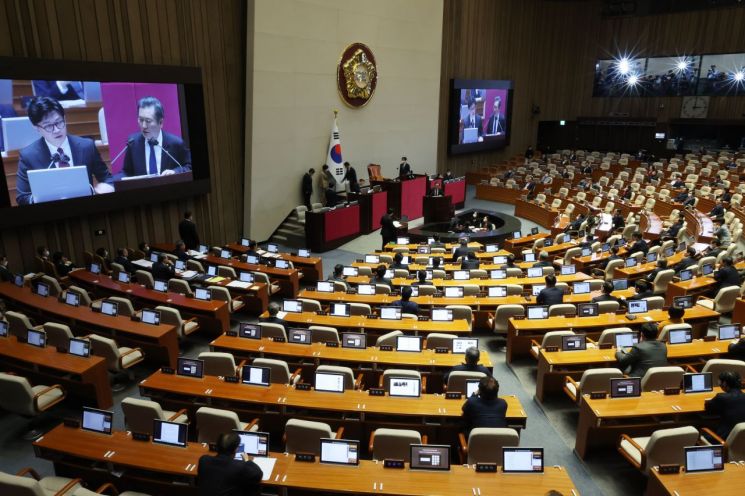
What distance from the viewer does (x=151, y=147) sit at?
484 inches

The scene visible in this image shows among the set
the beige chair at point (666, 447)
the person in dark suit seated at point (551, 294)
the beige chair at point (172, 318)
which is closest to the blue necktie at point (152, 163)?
the beige chair at point (172, 318)

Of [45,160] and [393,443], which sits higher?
[45,160]

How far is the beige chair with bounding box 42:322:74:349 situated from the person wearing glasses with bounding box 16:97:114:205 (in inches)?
168

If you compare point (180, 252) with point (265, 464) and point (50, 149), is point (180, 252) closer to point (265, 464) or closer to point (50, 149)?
point (50, 149)

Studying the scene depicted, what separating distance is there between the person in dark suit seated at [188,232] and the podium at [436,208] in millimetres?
7419

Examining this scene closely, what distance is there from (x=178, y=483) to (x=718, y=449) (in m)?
4.45

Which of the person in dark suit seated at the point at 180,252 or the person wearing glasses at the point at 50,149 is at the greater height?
the person wearing glasses at the point at 50,149

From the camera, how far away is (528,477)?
428 centimetres

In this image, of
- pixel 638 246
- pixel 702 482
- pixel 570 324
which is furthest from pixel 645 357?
pixel 638 246

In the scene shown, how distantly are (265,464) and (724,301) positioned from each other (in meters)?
7.89

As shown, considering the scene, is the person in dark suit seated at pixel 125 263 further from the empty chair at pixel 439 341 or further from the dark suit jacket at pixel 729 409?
the dark suit jacket at pixel 729 409

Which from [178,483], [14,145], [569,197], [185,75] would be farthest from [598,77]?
[178,483]

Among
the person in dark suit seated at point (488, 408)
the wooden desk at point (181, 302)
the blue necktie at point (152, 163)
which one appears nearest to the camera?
the person in dark suit seated at point (488, 408)

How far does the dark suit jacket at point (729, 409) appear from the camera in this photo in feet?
16.6
